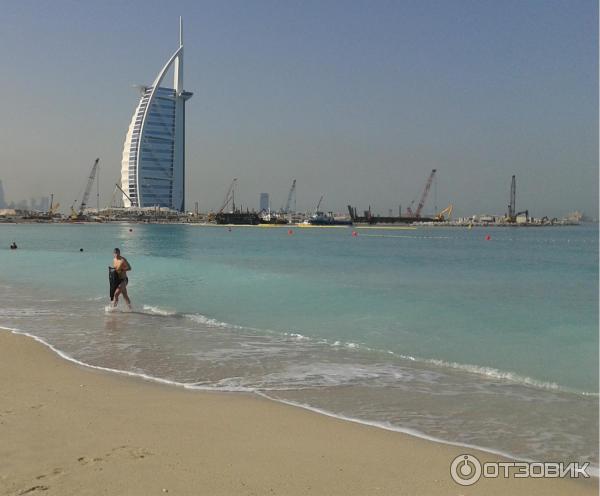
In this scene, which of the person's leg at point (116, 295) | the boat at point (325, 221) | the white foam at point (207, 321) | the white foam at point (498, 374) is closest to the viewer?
the white foam at point (498, 374)

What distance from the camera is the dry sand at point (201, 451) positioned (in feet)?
13.5

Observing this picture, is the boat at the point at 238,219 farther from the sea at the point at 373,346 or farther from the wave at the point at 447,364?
the wave at the point at 447,364

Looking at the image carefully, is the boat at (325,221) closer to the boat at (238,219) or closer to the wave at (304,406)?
the boat at (238,219)

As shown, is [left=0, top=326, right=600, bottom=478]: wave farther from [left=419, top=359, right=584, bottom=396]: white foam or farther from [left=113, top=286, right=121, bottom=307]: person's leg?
[left=113, top=286, right=121, bottom=307]: person's leg

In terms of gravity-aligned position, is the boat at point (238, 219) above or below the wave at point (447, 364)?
above

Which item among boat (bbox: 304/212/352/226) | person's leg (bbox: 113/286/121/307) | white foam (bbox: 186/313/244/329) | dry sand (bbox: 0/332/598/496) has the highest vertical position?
boat (bbox: 304/212/352/226)

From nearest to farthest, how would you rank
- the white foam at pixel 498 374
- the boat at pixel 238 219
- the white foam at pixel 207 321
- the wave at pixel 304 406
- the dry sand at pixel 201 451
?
the dry sand at pixel 201 451, the wave at pixel 304 406, the white foam at pixel 498 374, the white foam at pixel 207 321, the boat at pixel 238 219

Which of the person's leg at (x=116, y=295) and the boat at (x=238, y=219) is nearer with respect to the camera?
the person's leg at (x=116, y=295)

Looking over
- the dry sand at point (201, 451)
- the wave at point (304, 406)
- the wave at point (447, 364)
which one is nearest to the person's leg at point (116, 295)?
the wave at point (447, 364)

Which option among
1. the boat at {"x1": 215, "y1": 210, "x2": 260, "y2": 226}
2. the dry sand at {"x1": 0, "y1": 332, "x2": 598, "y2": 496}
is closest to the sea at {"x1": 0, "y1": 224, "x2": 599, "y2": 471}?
the dry sand at {"x1": 0, "y1": 332, "x2": 598, "y2": 496}

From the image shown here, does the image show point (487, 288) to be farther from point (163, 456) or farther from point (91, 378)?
point (163, 456)

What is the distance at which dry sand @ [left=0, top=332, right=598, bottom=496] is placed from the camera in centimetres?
410

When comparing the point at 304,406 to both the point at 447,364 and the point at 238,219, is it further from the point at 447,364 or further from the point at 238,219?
the point at 238,219

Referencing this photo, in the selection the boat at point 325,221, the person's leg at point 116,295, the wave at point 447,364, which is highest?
the boat at point 325,221
